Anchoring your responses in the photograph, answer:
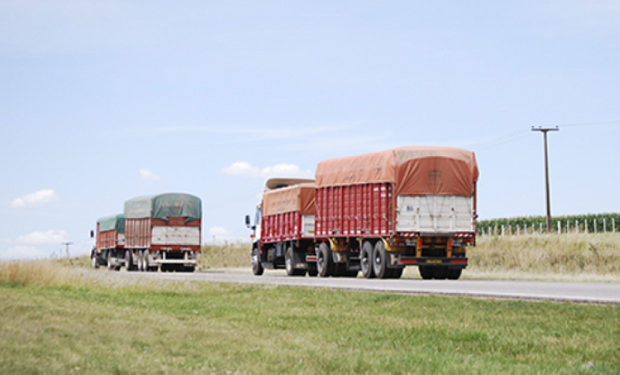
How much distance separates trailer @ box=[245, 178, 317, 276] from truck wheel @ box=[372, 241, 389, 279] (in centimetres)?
477

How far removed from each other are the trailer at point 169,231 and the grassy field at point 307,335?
2805 centimetres

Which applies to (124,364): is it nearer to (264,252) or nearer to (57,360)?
(57,360)

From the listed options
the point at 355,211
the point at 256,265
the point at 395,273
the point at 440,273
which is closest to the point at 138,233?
the point at 256,265

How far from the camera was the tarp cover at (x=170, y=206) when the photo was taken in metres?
44.5

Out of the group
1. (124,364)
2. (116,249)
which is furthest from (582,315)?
(116,249)

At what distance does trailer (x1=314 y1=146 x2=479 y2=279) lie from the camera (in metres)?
26.2

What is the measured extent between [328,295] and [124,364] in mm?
9706

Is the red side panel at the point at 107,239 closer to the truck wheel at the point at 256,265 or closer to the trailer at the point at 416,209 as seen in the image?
the truck wheel at the point at 256,265

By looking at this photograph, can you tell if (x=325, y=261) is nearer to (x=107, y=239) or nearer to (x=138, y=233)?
(x=138, y=233)

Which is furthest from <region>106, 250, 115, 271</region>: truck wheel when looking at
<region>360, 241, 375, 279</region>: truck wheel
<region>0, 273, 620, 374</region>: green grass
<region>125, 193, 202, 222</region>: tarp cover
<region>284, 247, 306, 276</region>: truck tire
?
<region>0, 273, 620, 374</region>: green grass

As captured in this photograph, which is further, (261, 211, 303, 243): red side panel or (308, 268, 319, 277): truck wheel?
(308, 268, 319, 277): truck wheel

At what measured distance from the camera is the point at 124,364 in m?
7.50

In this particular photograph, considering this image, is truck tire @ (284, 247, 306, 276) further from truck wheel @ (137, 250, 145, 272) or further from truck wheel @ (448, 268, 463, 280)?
truck wheel @ (137, 250, 145, 272)

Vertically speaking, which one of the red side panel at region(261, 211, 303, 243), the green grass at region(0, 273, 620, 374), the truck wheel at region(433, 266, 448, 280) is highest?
the red side panel at region(261, 211, 303, 243)
